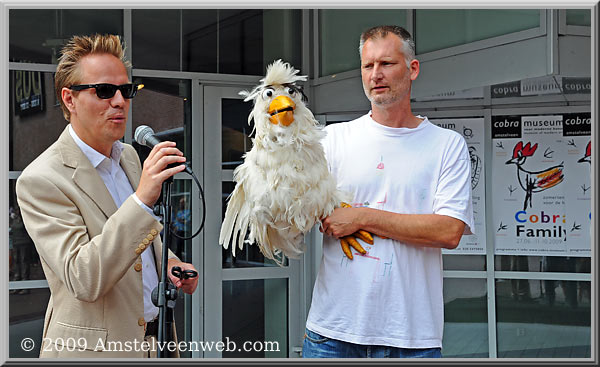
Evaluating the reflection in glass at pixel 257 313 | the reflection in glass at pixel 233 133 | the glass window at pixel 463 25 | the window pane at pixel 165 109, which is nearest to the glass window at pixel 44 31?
the window pane at pixel 165 109

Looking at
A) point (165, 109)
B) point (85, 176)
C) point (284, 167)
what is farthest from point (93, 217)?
point (165, 109)

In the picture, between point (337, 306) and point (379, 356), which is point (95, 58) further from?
point (379, 356)

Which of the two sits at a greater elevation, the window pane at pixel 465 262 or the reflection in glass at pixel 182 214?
the reflection in glass at pixel 182 214

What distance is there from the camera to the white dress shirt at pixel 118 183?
2018mm

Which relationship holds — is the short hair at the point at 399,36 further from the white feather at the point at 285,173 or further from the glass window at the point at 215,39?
the glass window at the point at 215,39

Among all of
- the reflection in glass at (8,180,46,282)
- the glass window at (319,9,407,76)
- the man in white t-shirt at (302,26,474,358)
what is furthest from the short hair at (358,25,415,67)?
the reflection in glass at (8,180,46,282)

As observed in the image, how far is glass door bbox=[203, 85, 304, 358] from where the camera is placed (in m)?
4.65

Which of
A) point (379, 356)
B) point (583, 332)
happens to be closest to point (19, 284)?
point (379, 356)

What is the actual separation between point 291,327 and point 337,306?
2898 millimetres

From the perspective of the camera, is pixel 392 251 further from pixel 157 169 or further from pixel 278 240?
pixel 157 169

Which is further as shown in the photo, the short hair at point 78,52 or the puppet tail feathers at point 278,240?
the puppet tail feathers at point 278,240

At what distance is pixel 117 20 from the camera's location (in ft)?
14.5

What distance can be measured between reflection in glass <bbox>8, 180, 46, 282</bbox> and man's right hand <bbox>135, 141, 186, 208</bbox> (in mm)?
2676

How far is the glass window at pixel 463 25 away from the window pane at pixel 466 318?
1923 millimetres
